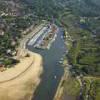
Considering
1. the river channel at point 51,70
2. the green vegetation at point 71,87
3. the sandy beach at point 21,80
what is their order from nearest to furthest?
the sandy beach at point 21,80, the river channel at point 51,70, the green vegetation at point 71,87

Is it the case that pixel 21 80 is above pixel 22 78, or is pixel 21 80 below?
below

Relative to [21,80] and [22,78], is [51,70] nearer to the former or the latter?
[22,78]

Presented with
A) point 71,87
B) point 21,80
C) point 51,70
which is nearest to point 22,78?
point 21,80

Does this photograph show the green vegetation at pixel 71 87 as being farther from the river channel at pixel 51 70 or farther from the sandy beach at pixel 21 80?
the sandy beach at pixel 21 80

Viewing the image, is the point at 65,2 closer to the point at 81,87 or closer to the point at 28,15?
the point at 28,15

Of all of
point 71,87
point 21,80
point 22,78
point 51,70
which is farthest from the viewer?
point 51,70

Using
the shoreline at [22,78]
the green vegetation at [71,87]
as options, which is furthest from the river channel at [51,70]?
the green vegetation at [71,87]
